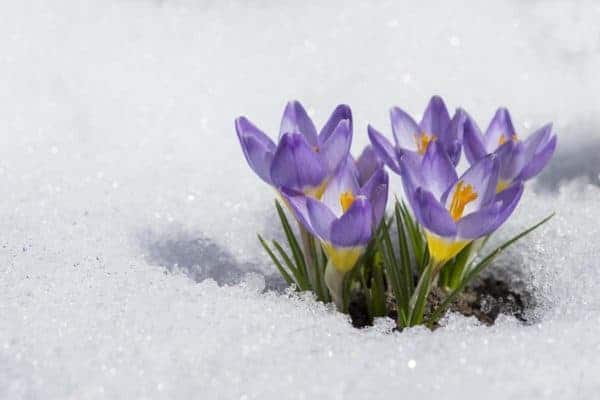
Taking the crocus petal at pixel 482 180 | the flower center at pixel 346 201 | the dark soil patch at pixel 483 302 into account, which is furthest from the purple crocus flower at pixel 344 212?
the dark soil patch at pixel 483 302

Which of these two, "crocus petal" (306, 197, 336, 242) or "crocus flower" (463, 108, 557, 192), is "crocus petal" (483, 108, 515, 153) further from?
"crocus petal" (306, 197, 336, 242)

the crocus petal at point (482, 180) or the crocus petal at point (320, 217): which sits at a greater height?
the crocus petal at point (482, 180)

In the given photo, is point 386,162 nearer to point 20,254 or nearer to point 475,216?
point 475,216

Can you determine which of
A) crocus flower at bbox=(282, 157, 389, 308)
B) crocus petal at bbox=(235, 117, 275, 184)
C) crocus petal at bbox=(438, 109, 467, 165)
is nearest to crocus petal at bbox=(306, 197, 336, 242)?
crocus flower at bbox=(282, 157, 389, 308)

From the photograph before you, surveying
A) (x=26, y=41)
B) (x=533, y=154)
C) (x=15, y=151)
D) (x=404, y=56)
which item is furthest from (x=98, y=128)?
(x=533, y=154)

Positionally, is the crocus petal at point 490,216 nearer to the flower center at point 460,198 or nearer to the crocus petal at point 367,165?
the flower center at point 460,198

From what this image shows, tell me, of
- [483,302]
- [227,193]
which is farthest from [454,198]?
[227,193]
